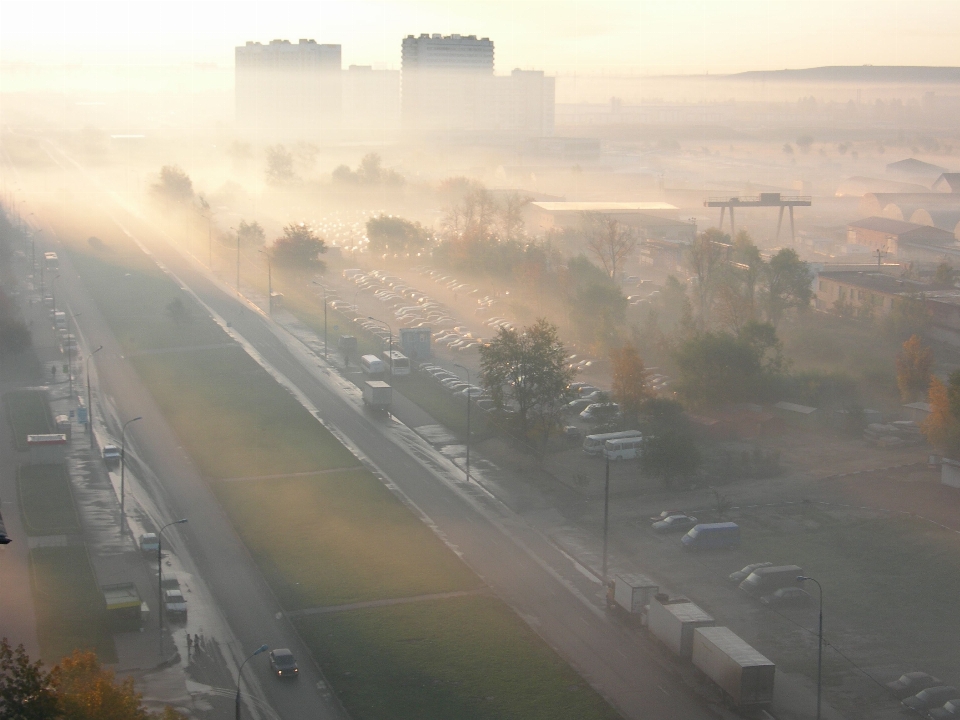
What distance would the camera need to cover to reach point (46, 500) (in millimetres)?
13141

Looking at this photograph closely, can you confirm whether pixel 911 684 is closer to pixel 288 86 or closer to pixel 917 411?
pixel 917 411

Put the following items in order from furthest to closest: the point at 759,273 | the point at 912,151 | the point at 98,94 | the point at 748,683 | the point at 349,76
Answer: the point at 98,94, the point at 349,76, the point at 912,151, the point at 759,273, the point at 748,683

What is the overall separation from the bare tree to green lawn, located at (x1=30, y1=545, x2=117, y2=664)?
17.9 metres

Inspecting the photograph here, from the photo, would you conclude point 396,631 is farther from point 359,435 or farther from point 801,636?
point 359,435

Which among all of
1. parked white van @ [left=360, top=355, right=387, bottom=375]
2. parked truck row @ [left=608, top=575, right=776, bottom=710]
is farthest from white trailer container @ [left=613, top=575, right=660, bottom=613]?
parked white van @ [left=360, top=355, right=387, bottom=375]

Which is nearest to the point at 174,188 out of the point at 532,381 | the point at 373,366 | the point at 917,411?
the point at 373,366

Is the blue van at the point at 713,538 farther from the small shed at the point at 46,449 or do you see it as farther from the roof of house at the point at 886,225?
the roof of house at the point at 886,225

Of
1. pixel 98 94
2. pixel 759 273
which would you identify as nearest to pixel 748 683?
pixel 759 273

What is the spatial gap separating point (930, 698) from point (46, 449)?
1119cm

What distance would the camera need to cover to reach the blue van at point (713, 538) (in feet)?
39.4

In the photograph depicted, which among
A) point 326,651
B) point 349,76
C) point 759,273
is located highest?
point 349,76

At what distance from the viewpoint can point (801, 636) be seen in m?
10.0

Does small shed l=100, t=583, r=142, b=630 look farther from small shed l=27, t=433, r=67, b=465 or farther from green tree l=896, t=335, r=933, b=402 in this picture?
green tree l=896, t=335, r=933, b=402

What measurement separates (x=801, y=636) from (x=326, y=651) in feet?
14.3
